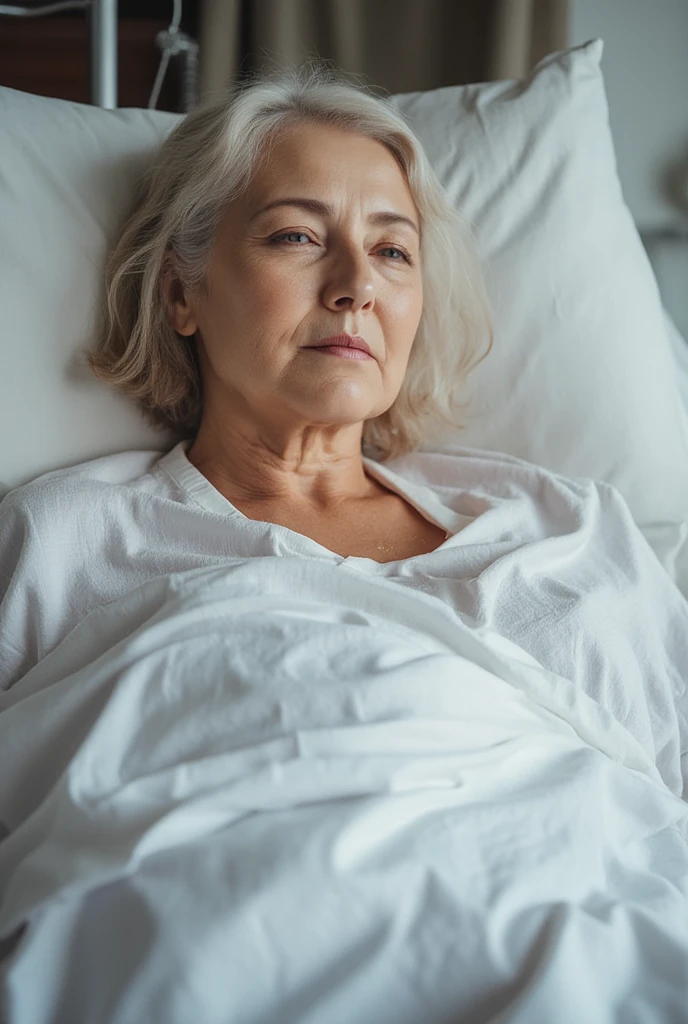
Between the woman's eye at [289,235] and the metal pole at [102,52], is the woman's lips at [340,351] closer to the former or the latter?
the woman's eye at [289,235]

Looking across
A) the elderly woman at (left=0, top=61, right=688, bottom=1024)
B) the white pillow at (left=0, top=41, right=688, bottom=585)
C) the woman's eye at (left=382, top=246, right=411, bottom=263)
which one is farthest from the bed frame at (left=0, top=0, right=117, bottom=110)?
the woman's eye at (left=382, top=246, right=411, bottom=263)

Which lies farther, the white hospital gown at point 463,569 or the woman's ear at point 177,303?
the woman's ear at point 177,303

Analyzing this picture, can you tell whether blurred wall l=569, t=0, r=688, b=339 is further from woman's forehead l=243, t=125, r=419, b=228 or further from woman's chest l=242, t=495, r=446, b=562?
woman's chest l=242, t=495, r=446, b=562

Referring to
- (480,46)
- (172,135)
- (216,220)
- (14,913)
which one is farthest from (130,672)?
(480,46)

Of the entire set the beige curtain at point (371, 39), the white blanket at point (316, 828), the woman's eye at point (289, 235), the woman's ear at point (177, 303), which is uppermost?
the beige curtain at point (371, 39)

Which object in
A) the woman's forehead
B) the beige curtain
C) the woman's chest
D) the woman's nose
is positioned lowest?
the woman's chest

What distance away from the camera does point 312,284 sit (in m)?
1.27

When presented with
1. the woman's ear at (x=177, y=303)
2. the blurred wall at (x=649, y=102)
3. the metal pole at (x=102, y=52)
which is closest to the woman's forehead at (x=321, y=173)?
the woman's ear at (x=177, y=303)

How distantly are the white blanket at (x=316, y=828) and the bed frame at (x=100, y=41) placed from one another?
3.42 feet

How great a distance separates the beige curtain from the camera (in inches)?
79.0

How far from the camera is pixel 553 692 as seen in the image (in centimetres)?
101

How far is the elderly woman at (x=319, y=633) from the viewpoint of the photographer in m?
0.75

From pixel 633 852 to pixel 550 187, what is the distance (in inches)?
39.4

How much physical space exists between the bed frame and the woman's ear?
0.41 metres
